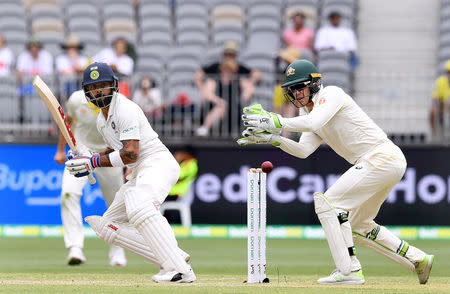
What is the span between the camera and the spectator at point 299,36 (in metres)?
14.7

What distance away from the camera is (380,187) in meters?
7.31

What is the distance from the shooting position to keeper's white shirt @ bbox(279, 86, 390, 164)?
7.15 m

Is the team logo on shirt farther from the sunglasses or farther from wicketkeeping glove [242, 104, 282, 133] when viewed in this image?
wicketkeeping glove [242, 104, 282, 133]

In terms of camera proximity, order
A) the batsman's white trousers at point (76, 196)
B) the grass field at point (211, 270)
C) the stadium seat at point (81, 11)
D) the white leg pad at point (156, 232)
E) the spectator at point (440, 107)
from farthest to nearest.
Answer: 1. the stadium seat at point (81, 11)
2. the spectator at point (440, 107)
3. the batsman's white trousers at point (76, 196)
4. the white leg pad at point (156, 232)
5. the grass field at point (211, 270)

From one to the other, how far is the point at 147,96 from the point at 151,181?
22.3 feet

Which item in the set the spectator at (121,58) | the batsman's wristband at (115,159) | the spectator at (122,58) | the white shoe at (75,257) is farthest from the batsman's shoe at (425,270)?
the spectator at (121,58)

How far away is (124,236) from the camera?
7.36 meters

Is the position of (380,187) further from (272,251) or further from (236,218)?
(236,218)

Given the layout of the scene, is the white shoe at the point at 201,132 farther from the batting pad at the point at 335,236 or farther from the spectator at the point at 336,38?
the batting pad at the point at 335,236

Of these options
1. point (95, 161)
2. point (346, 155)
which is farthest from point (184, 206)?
point (95, 161)

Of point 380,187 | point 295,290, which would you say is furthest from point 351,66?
point 295,290

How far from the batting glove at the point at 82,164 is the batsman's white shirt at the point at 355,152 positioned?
141 cm

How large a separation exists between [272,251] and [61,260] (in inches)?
101

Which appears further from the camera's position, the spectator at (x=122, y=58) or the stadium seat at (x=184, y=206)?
the spectator at (x=122, y=58)
